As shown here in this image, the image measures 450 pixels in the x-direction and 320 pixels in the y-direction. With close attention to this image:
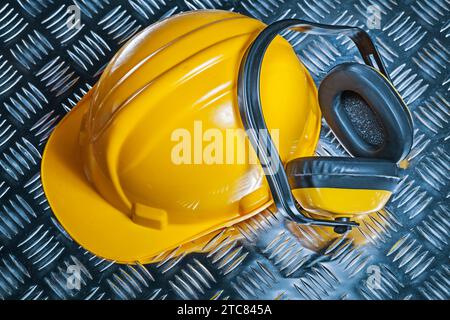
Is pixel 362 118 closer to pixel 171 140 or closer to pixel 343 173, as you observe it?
pixel 343 173

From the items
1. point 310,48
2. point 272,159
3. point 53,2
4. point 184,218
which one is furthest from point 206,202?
point 53,2

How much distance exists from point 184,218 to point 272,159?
305 millimetres

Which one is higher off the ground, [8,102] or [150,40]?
[150,40]

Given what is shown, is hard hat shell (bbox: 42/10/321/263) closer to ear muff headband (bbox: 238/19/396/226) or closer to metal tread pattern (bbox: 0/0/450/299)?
ear muff headband (bbox: 238/19/396/226)

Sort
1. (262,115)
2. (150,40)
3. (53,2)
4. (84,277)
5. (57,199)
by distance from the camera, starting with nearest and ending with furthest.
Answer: (262,115) < (150,40) < (57,199) < (84,277) < (53,2)

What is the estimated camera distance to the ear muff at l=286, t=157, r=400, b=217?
1.19 metres

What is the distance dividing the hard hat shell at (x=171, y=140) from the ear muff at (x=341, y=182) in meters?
0.10

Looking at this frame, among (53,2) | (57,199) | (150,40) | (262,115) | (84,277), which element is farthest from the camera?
(53,2)

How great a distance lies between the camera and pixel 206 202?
4.22ft

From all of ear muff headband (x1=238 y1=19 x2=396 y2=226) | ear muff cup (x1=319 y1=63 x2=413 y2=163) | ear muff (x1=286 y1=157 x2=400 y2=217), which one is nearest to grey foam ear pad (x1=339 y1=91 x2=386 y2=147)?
ear muff cup (x1=319 y1=63 x2=413 y2=163)

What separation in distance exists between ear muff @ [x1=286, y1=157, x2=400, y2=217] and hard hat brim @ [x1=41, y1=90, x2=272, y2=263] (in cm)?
20

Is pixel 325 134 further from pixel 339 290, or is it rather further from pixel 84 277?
pixel 84 277

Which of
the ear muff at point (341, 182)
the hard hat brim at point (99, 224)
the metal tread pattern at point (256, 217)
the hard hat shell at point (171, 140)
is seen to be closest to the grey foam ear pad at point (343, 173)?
the ear muff at point (341, 182)

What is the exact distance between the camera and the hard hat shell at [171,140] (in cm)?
118
